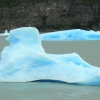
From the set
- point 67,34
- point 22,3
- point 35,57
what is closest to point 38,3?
point 22,3

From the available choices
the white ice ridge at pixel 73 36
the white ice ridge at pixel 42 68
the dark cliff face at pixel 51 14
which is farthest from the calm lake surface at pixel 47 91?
the dark cliff face at pixel 51 14

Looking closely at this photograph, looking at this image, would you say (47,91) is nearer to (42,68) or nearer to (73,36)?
(42,68)

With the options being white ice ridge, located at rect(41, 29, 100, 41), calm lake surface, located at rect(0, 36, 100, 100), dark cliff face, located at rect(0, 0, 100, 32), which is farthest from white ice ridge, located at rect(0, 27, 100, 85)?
dark cliff face, located at rect(0, 0, 100, 32)

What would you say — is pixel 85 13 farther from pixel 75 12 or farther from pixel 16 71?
pixel 16 71

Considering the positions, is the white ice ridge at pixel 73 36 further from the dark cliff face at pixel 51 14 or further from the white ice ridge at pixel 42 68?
the dark cliff face at pixel 51 14

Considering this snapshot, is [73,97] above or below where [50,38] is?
above

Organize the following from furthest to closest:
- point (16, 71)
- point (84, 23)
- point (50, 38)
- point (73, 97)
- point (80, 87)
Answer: point (84, 23) < point (50, 38) < point (16, 71) < point (80, 87) < point (73, 97)

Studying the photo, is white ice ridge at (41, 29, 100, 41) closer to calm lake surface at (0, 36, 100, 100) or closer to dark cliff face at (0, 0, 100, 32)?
calm lake surface at (0, 36, 100, 100)

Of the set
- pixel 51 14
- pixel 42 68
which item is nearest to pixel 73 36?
pixel 42 68
